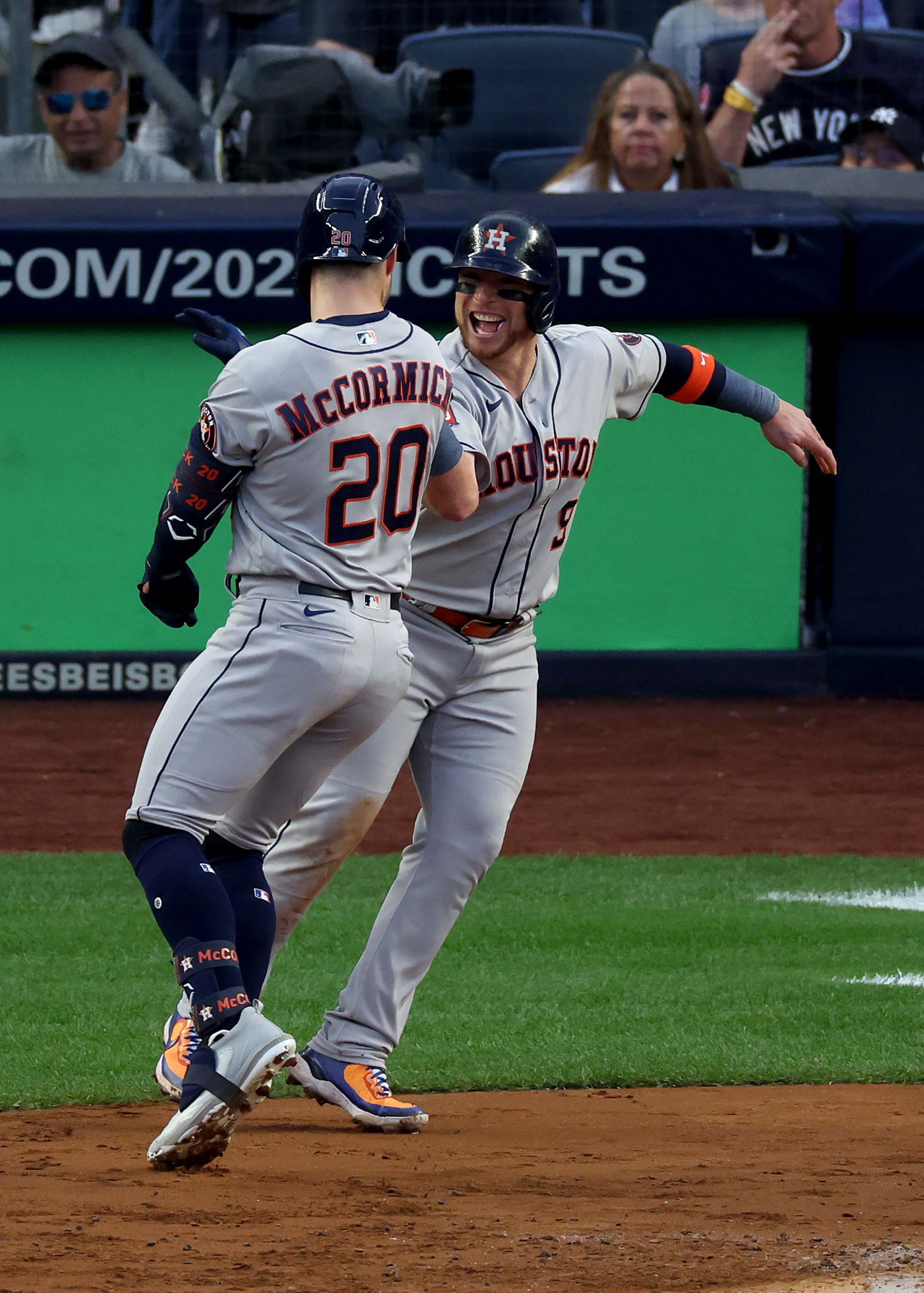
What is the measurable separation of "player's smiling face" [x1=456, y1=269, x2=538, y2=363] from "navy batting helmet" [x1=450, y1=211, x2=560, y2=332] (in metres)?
0.02

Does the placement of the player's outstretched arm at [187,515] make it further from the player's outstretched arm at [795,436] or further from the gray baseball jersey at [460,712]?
the player's outstretched arm at [795,436]

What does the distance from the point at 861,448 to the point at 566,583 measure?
6.01 ft

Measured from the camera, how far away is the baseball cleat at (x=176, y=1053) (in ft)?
11.3

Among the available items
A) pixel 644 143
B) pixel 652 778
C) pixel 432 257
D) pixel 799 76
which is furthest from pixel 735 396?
pixel 799 76

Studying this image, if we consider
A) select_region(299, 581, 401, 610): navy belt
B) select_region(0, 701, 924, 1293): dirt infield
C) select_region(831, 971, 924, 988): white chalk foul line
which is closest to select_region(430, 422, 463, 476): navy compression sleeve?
select_region(299, 581, 401, 610): navy belt

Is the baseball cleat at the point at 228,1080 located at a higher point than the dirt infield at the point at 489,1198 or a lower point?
higher

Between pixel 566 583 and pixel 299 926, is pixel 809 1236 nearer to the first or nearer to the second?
pixel 299 926

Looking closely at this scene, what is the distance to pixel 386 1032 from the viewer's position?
3943 mm

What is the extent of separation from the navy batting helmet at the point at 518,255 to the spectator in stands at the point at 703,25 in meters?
6.79

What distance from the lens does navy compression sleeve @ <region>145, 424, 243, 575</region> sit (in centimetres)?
330

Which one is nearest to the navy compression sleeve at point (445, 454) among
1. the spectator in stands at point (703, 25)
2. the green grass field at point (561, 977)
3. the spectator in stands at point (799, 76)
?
the green grass field at point (561, 977)

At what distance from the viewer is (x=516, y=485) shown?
3.88m

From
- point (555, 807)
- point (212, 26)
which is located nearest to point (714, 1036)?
point (555, 807)

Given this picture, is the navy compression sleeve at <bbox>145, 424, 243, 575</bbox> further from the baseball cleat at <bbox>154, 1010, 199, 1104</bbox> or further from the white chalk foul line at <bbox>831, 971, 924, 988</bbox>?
the white chalk foul line at <bbox>831, 971, 924, 988</bbox>
